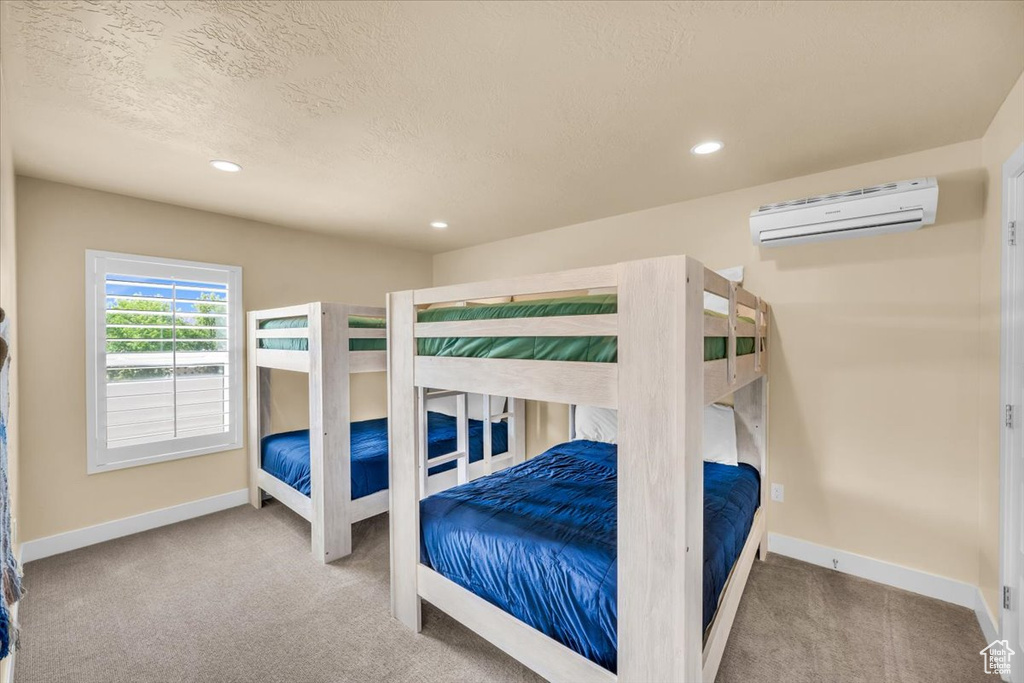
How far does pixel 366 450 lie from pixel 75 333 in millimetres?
2011

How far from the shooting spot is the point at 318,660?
5.87 feet

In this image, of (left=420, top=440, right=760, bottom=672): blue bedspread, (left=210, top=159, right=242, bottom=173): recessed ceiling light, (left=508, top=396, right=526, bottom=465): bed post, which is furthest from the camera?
(left=508, top=396, right=526, bottom=465): bed post

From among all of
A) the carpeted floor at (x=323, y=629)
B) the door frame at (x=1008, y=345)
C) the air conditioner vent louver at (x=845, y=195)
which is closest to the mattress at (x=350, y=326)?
the carpeted floor at (x=323, y=629)

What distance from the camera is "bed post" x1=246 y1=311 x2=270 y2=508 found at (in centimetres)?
336

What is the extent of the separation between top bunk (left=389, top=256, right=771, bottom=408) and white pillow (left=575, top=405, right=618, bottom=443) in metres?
1.34

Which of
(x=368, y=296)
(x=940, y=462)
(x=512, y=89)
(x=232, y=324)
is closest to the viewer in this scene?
(x=512, y=89)

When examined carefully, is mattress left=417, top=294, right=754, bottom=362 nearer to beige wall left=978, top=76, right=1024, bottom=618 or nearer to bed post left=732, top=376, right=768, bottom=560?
bed post left=732, top=376, right=768, bottom=560

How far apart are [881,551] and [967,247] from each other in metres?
1.70

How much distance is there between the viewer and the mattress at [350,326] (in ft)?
9.39

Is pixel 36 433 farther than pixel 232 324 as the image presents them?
No

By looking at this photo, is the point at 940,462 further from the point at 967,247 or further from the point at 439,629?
the point at 439,629

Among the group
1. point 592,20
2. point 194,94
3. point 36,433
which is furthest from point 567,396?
point 36,433

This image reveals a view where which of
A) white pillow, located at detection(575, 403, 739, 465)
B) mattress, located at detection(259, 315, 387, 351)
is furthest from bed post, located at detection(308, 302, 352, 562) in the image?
white pillow, located at detection(575, 403, 739, 465)

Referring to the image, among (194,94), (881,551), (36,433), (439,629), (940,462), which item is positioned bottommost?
(439,629)
